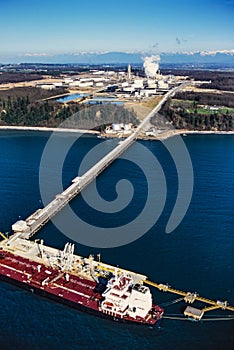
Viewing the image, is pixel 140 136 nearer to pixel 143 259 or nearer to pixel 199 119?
pixel 199 119

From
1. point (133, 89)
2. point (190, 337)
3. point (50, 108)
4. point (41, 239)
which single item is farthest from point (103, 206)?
point (133, 89)

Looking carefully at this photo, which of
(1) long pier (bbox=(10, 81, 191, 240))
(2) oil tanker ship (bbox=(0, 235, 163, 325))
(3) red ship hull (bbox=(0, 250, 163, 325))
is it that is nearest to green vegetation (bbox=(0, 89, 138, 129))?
(1) long pier (bbox=(10, 81, 191, 240))

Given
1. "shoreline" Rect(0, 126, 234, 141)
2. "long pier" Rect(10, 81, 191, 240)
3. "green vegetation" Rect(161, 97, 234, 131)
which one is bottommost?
"long pier" Rect(10, 81, 191, 240)

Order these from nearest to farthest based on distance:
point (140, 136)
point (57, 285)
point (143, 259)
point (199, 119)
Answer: point (57, 285), point (143, 259), point (140, 136), point (199, 119)

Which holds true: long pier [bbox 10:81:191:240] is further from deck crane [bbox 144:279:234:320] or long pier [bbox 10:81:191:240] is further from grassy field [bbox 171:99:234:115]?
grassy field [bbox 171:99:234:115]

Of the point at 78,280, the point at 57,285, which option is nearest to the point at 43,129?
the point at 78,280

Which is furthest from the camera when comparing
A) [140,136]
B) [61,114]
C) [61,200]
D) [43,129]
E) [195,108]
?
[195,108]

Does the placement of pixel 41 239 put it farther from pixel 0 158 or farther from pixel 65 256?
pixel 0 158
